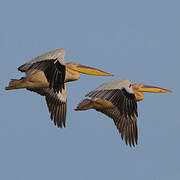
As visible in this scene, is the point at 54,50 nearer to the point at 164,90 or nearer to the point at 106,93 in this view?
the point at 106,93

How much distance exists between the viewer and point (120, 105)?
2044 centimetres

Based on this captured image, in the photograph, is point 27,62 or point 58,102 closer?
point 27,62

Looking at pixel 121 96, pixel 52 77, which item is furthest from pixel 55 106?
pixel 52 77

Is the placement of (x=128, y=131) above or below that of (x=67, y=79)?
below

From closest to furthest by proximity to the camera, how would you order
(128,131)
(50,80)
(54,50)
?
(50,80) → (54,50) → (128,131)

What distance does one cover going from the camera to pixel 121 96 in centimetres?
2056

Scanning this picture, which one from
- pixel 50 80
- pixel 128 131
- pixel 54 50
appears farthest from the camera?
pixel 128 131

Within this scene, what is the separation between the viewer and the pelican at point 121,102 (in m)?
20.5

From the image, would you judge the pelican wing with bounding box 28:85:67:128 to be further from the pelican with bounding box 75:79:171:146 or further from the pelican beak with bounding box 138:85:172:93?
the pelican beak with bounding box 138:85:172:93

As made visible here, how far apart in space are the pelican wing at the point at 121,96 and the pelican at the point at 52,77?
1.15m

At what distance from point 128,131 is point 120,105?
6.20 feet

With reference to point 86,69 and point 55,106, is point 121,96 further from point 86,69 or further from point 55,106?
point 55,106

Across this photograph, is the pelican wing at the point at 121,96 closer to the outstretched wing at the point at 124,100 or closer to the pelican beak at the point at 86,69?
the outstretched wing at the point at 124,100

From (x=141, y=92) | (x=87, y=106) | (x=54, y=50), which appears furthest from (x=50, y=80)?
(x=141, y=92)
